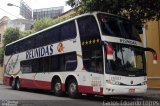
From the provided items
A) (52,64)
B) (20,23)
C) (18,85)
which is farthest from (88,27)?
(20,23)

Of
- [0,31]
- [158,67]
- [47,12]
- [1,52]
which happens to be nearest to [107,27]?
[158,67]

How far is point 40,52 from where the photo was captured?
69.8ft

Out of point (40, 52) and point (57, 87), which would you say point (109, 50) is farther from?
point (40, 52)

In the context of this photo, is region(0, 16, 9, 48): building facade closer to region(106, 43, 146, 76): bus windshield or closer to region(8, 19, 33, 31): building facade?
region(8, 19, 33, 31): building facade

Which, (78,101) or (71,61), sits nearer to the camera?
(78,101)

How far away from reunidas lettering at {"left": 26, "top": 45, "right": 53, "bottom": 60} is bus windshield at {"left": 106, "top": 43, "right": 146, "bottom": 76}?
18.0 ft

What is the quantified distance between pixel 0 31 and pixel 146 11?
3985 centimetres

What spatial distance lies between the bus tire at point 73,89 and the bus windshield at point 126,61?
282cm

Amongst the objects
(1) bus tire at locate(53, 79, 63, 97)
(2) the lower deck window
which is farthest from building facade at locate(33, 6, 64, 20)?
(1) bus tire at locate(53, 79, 63, 97)

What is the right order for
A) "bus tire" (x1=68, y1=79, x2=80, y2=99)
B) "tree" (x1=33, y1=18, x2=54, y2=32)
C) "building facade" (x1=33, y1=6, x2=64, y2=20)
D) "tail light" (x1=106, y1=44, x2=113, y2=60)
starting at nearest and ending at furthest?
"tail light" (x1=106, y1=44, x2=113, y2=60)
"bus tire" (x1=68, y1=79, x2=80, y2=99)
"tree" (x1=33, y1=18, x2=54, y2=32)
"building facade" (x1=33, y1=6, x2=64, y2=20)

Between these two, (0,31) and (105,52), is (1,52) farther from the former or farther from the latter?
(105,52)

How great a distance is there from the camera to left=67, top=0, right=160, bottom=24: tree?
16531mm

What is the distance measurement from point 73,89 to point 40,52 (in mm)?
4807

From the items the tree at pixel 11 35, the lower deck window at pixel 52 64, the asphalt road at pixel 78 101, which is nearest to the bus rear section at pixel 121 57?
the asphalt road at pixel 78 101
